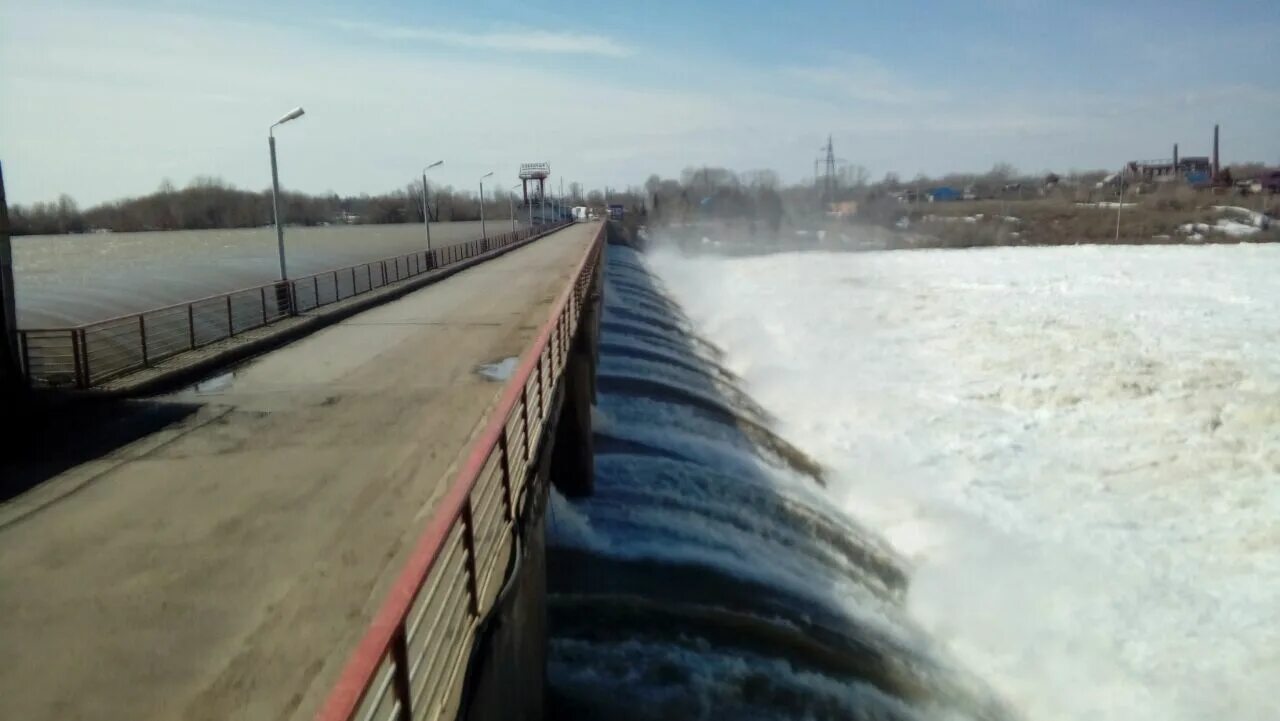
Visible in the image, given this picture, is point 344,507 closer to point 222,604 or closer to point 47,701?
point 222,604

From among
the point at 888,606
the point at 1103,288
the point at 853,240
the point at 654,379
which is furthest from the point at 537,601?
the point at 853,240

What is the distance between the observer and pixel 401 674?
336 cm

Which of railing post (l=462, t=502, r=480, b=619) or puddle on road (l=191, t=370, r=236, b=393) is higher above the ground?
railing post (l=462, t=502, r=480, b=619)

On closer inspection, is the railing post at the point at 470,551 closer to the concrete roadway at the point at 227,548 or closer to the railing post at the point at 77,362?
the concrete roadway at the point at 227,548

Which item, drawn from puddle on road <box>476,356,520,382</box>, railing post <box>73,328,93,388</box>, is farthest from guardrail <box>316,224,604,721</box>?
railing post <box>73,328,93,388</box>

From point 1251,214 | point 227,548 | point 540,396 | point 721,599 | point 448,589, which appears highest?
point 1251,214

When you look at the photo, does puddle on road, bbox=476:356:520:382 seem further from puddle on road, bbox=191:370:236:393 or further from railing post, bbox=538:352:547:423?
railing post, bbox=538:352:547:423

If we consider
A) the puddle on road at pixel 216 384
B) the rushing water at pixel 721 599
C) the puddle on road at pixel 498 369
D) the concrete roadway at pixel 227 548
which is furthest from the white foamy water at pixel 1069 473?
the puddle on road at pixel 216 384

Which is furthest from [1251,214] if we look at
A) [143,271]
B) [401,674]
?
[401,674]

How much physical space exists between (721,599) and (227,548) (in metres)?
4.15

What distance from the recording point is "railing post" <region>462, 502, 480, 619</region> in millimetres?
4812

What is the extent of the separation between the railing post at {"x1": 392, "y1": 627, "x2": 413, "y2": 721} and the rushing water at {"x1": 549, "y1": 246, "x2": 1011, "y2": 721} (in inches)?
A: 140

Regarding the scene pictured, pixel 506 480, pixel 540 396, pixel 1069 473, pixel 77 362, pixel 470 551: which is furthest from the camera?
pixel 1069 473

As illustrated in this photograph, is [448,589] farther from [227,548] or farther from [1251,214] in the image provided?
[1251,214]
